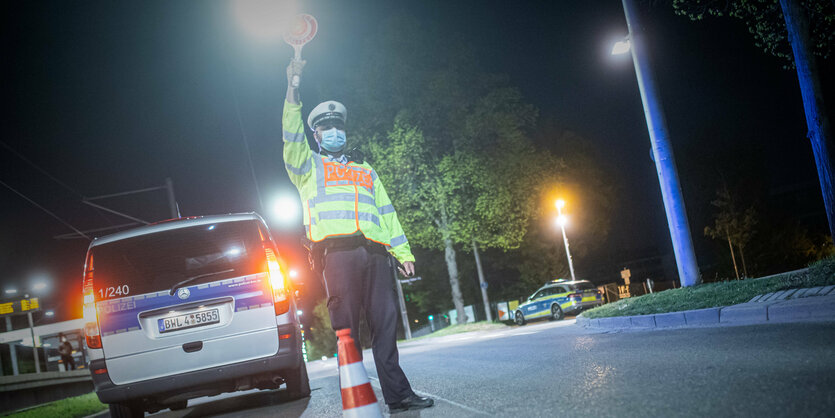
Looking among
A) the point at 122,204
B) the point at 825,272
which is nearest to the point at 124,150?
the point at 122,204

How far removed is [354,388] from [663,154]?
11.6m

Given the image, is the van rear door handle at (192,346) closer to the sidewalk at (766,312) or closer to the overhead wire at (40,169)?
the sidewalk at (766,312)

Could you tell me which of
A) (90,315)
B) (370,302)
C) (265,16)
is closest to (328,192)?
(370,302)

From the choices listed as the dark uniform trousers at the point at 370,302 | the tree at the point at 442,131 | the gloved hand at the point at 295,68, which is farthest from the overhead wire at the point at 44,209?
the dark uniform trousers at the point at 370,302

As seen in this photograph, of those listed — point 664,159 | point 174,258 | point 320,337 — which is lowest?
point 320,337

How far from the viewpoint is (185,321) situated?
18.7ft

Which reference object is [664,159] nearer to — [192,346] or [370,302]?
[370,302]

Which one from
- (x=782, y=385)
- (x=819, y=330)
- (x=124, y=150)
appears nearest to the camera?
(x=782, y=385)

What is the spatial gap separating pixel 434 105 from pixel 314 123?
73.8ft

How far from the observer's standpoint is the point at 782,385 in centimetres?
309

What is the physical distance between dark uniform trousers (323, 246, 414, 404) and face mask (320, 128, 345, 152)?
82cm

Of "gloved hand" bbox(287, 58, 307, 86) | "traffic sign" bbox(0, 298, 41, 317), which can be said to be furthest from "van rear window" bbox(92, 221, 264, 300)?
"traffic sign" bbox(0, 298, 41, 317)

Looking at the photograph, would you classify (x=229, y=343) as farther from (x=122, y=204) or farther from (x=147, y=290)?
(x=122, y=204)

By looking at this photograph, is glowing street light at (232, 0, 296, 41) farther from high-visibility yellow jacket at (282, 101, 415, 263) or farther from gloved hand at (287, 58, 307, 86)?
high-visibility yellow jacket at (282, 101, 415, 263)
